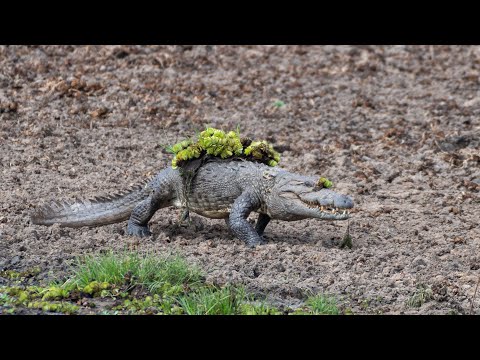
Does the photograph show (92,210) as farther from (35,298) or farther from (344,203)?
(344,203)

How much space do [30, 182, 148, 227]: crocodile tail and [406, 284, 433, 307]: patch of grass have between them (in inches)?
121

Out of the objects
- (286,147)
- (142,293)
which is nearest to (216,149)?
(142,293)

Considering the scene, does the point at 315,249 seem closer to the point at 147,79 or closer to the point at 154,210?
the point at 154,210

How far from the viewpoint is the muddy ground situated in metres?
7.70

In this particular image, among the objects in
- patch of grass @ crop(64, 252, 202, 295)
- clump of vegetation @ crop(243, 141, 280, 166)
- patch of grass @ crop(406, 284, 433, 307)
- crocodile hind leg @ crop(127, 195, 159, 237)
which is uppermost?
clump of vegetation @ crop(243, 141, 280, 166)

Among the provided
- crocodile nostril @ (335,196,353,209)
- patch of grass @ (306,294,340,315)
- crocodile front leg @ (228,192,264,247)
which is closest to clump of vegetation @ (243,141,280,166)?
crocodile front leg @ (228,192,264,247)

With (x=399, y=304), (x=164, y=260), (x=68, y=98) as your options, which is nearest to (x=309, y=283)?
(x=399, y=304)

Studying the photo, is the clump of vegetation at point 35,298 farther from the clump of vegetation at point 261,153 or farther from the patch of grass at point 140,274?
the clump of vegetation at point 261,153

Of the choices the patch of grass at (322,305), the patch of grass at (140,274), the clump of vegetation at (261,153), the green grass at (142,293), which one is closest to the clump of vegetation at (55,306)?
the green grass at (142,293)

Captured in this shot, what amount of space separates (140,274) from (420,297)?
88.8 inches

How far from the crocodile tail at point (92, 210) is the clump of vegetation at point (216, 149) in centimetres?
56

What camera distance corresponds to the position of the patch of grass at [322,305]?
6.67 meters

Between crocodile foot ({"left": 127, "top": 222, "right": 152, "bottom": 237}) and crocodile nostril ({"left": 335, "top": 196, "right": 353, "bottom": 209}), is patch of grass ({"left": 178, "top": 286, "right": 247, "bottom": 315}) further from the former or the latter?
crocodile foot ({"left": 127, "top": 222, "right": 152, "bottom": 237})

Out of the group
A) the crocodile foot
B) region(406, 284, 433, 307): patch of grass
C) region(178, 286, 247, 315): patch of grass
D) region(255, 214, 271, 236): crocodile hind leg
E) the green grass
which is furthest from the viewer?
region(255, 214, 271, 236): crocodile hind leg
